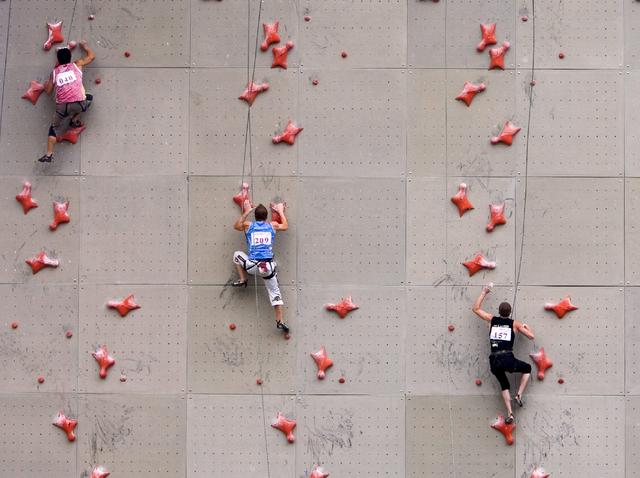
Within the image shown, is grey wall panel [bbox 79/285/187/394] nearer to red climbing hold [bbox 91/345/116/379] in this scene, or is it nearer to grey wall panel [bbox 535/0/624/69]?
red climbing hold [bbox 91/345/116/379]

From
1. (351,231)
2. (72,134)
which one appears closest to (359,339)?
(351,231)

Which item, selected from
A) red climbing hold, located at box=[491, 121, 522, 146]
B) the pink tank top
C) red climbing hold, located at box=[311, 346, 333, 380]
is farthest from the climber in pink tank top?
red climbing hold, located at box=[491, 121, 522, 146]

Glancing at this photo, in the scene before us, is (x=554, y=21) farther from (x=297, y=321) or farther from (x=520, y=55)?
(x=297, y=321)

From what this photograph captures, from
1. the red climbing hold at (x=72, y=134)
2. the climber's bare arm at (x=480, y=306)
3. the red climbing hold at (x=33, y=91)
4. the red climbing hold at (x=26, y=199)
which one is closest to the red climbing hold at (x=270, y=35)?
the red climbing hold at (x=72, y=134)

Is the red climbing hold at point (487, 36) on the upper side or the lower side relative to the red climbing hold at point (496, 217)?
upper

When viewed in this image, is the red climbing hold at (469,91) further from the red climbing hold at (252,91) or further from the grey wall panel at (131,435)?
the grey wall panel at (131,435)
